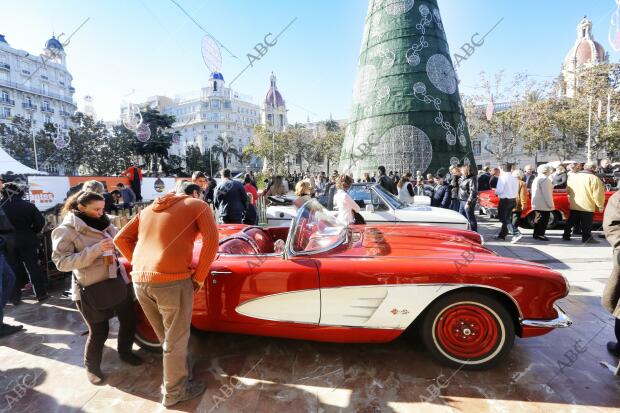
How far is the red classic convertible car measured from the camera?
8.77ft

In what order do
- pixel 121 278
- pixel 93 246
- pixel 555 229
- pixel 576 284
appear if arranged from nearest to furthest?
pixel 93 246
pixel 121 278
pixel 576 284
pixel 555 229

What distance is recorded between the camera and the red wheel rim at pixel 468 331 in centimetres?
275

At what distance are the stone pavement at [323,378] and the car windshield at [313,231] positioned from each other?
1007 millimetres

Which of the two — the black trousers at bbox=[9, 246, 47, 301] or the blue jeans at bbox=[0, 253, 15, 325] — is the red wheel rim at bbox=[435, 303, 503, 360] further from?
the black trousers at bbox=[9, 246, 47, 301]

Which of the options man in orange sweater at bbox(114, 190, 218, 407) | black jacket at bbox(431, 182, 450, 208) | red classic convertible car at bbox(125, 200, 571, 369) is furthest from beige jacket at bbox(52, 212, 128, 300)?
black jacket at bbox(431, 182, 450, 208)

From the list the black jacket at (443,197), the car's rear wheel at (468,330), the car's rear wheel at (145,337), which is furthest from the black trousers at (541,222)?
the car's rear wheel at (145,337)

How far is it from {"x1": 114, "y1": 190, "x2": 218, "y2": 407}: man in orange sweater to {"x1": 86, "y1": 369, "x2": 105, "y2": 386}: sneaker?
0.74 metres

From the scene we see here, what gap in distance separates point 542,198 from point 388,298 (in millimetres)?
6709

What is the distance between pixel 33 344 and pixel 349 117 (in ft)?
53.8

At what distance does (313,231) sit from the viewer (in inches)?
131

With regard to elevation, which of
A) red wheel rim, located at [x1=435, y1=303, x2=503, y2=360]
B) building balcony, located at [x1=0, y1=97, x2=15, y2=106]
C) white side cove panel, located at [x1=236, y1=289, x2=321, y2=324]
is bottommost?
red wheel rim, located at [x1=435, y1=303, x2=503, y2=360]

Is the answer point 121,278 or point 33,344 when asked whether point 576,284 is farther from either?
point 33,344

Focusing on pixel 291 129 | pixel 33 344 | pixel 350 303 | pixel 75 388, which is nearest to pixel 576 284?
pixel 350 303

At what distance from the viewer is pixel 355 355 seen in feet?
10.0
